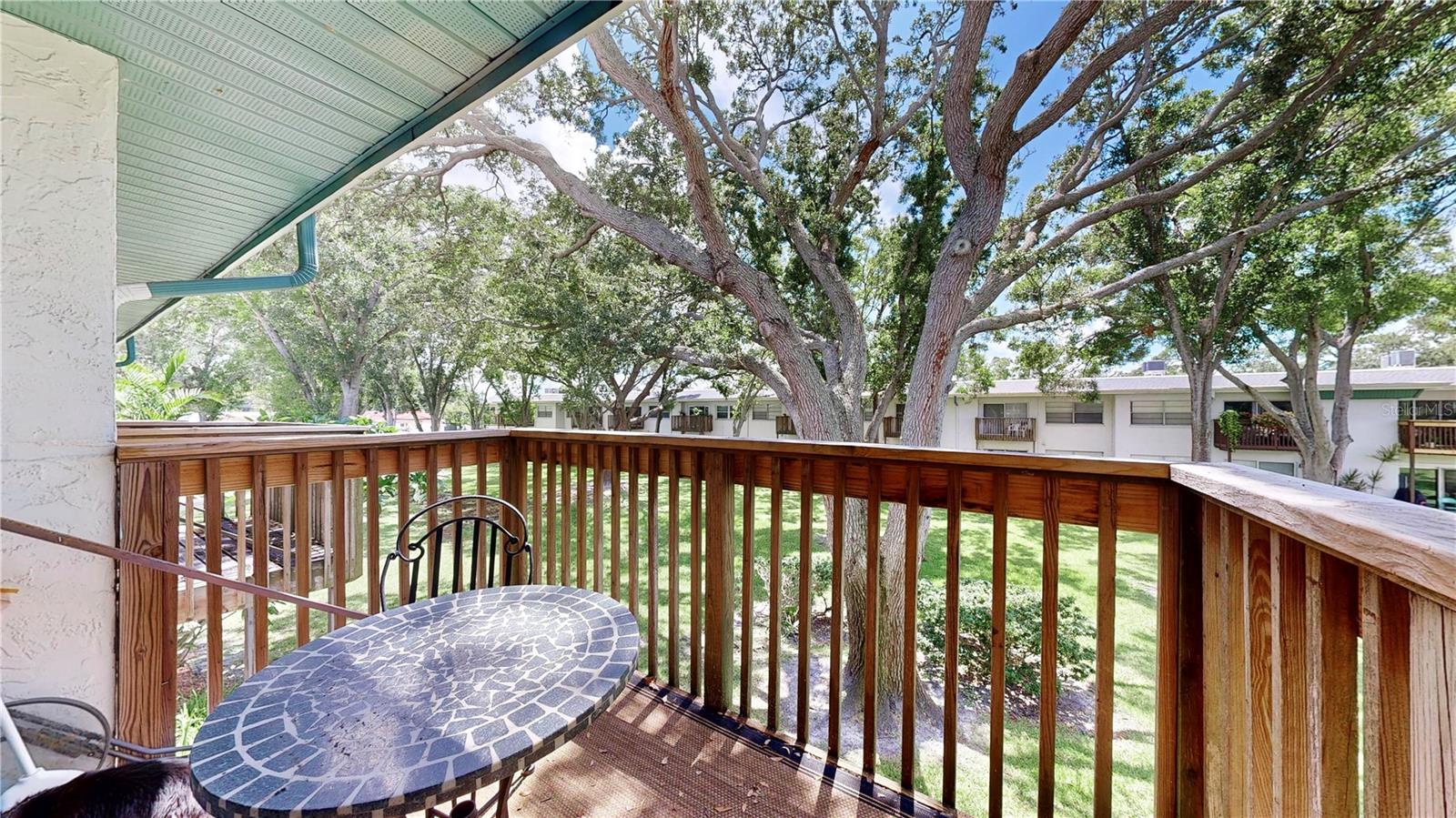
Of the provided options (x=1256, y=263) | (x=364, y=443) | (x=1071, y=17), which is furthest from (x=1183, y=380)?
(x=364, y=443)

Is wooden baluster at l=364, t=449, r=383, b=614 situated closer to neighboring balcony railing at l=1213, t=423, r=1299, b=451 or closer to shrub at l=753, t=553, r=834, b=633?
shrub at l=753, t=553, r=834, b=633

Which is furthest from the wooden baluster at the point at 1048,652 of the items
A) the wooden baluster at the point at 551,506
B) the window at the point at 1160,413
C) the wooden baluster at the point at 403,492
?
the window at the point at 1160,413

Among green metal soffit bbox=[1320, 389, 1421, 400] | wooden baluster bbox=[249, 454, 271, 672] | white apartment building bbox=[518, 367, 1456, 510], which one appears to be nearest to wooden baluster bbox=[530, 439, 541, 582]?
wooden baluster bbox=[249, 454, 271, 672]

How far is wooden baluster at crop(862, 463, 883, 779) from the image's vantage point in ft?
5.28

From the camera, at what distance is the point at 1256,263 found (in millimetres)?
7684

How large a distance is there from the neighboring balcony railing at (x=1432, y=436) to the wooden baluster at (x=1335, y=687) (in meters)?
16.2

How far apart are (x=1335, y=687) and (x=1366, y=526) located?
12.0 inches

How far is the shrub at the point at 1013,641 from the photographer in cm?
546

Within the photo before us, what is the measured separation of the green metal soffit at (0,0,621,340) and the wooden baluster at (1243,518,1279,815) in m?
1.93

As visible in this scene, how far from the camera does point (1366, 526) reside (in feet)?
1.70

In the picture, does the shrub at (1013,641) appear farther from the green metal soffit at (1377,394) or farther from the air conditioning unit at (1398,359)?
the air conditioning unit at (1398,359)

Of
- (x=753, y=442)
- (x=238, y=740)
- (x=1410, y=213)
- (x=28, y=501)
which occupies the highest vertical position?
(x=1410, y=213)

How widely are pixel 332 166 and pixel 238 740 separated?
8.31ft

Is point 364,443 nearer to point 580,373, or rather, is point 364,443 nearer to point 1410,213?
point 580,373
